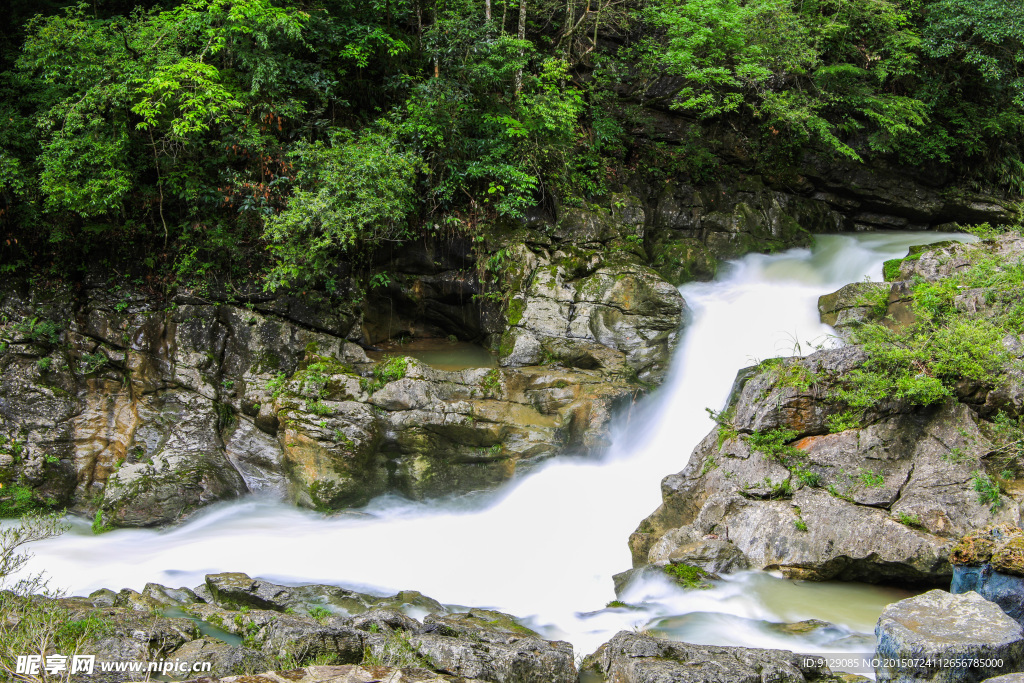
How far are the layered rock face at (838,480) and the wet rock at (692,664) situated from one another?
6.48 feet

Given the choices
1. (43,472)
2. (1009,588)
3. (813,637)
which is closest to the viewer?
(1009,588)

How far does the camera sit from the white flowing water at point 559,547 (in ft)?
20.8

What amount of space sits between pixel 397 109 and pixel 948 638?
11.0 meters

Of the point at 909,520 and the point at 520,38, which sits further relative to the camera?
the point at 520,38

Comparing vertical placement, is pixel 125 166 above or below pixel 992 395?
above

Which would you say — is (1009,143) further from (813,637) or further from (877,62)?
(813,637)

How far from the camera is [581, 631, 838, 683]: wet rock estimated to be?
178 inches

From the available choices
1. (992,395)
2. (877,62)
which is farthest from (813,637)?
(877,62)

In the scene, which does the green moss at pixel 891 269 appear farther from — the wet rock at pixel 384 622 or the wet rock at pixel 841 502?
the wet rock at pixel 384 622

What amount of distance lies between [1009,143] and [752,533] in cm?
1357

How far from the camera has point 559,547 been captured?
836 cm

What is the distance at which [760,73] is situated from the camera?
12.1 m

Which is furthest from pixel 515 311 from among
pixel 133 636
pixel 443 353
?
pixel 133 636

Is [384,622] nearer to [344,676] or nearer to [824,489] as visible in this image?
[344,676]
